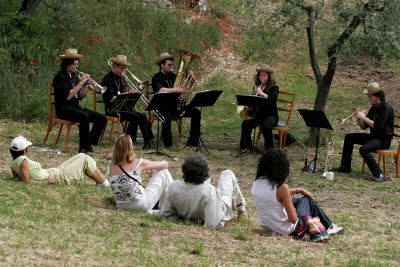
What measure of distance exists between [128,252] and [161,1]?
554 inches

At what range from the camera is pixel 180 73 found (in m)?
12.8

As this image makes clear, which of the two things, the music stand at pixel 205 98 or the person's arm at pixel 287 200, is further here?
the music stand at pixel 205 98

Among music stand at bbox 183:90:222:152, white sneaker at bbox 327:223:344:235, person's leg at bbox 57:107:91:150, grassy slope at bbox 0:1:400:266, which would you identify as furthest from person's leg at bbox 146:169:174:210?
music stand at bbox 183:90:222:152

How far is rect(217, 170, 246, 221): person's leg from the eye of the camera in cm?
803

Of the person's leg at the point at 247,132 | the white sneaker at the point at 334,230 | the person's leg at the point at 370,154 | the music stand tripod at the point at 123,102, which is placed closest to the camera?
the white sneaker at the point at 334,230

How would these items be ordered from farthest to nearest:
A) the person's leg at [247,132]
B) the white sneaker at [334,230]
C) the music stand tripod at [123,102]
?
1. the person's leg at [247,132]
2. the music stand tripod at [123,102]
3. the white sneaker at [334,230]

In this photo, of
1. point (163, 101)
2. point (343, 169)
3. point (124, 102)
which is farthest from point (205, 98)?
point (343, 169)

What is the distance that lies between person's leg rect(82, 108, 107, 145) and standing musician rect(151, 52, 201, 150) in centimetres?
105

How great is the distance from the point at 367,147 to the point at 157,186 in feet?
15.2

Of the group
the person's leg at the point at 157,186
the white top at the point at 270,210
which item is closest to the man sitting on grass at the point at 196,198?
the person's leg at the point at 157,186

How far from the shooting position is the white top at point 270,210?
24.9ft

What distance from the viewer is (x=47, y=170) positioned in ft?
30.0

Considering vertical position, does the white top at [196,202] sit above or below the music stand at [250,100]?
below

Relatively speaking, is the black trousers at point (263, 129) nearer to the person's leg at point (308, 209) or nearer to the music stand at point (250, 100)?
the music stand at point (250, 100)
